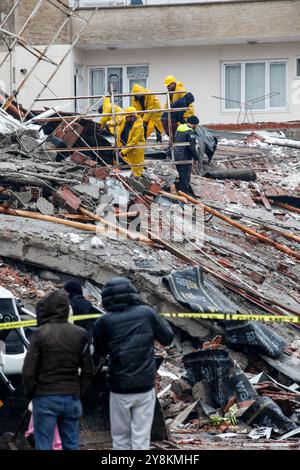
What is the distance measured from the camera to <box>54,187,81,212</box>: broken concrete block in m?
17.2

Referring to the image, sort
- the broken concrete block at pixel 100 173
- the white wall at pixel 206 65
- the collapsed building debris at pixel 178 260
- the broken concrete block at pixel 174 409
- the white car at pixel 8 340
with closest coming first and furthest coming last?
1. the white car at pixel 8 340
2. the broken concrete block at pixel 174 409
3. the collapsed building debris at pixel 178 260
4. the broken concrete block at pixel 100 173
5. the white wall at pixel 206 65

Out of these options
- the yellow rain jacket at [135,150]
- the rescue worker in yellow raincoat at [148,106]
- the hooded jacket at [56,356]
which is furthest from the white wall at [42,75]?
the hooded jacket at [56,356]

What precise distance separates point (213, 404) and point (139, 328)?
3.49m

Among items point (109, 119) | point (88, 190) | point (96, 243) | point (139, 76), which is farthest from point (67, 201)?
point (139, 76)

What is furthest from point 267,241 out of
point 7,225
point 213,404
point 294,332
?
point 213,404

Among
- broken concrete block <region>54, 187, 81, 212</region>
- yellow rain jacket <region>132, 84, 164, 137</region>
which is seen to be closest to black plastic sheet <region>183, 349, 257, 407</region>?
broken concrete block <region>54, 187, 81, 212</region>

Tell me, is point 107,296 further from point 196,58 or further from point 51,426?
point 196,58

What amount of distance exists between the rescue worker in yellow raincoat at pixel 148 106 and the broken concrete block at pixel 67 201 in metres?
6.05

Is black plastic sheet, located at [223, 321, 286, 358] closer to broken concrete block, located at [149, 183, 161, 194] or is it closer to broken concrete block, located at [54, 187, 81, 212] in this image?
broken concrete block, located at [54, 187, 81, 212]

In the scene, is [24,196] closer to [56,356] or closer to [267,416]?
[267,416]

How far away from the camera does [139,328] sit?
9391 mm

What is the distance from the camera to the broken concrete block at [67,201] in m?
17.2

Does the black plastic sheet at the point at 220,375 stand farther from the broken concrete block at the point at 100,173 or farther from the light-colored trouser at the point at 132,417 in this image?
the broken concrete block at the point at 100,173

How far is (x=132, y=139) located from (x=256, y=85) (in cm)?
1386
